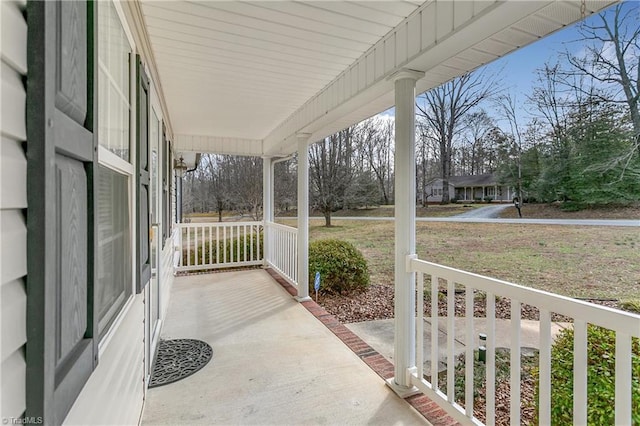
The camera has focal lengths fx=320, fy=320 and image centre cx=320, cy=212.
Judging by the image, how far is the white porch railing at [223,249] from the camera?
21.1 ft

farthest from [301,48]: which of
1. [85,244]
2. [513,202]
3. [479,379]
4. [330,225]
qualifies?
[330,225]

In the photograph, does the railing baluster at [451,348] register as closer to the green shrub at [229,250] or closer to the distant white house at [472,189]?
the distant white house at [472,189]

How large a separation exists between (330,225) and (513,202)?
6.89 m

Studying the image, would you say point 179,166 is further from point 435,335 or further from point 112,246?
point 435,335

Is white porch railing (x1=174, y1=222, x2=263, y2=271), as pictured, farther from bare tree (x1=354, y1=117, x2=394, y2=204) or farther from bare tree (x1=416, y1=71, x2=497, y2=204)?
bare tree (x1=416, y1=71, x2=497, y2=204)

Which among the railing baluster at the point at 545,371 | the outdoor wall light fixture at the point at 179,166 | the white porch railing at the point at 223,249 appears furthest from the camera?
the white porch railing at the point at 223,249

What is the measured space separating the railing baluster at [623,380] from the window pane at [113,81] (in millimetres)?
2223

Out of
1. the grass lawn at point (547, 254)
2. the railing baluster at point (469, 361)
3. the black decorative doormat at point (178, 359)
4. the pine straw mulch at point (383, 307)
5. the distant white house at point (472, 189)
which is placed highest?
the distant white house at point (472, 189)

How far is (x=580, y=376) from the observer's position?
1.39 meters

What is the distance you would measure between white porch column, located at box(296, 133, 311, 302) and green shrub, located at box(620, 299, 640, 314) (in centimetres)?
343

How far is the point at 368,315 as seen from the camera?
14.4 feet

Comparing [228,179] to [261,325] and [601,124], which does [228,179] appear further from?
[601,124]

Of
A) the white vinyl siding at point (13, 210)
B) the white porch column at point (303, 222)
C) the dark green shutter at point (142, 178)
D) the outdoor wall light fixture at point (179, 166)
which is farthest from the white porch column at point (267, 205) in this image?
the white vinyl siding at point (13, 210)

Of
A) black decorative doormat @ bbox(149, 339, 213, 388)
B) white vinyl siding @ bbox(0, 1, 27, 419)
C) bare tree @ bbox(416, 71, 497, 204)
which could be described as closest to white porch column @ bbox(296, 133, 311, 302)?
black decorative doormat @ bbox(149, 339, 213, 388)
